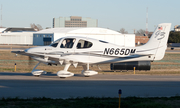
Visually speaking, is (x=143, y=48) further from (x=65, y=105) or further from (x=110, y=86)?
(x=65, y=105)

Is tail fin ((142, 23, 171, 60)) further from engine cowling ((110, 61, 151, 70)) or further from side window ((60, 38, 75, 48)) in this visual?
side window ((60, 38, 75, 48))

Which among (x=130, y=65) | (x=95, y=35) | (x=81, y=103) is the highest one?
(x=95, y=35)

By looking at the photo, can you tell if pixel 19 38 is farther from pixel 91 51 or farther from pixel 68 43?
pixel 91 51

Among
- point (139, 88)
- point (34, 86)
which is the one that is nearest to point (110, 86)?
point (139, 88)

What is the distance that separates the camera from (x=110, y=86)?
1224 cm

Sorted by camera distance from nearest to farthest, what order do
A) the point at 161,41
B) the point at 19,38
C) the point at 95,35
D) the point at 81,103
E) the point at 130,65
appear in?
1. the point at 81,103
2. the point at 161,41
3. the point at 130,65
4. the point at 95,35
5. the point at 19,38

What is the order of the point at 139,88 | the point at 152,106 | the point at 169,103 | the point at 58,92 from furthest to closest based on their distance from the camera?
the point at 139,88, the point at 58,92, the point at 169,103, the point at 152,106

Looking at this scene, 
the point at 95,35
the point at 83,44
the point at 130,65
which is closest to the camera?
the point at 83,44

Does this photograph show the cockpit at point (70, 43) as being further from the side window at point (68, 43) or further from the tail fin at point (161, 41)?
the tail fin at point (161, 41)

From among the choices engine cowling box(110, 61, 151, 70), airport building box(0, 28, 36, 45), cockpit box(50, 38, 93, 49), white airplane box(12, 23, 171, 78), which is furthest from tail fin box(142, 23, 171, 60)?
airport building box(0, 28, 36, 45)

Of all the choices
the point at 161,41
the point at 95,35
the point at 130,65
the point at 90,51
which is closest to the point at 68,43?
the point at 90,51

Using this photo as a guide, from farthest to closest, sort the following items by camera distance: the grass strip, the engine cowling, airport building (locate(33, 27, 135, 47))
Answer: airport building (locate(33, 27, 135, 47)), the engine cowling, the grass strip

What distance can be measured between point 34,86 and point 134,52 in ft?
23.4

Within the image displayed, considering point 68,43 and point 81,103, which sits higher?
point 68,43
